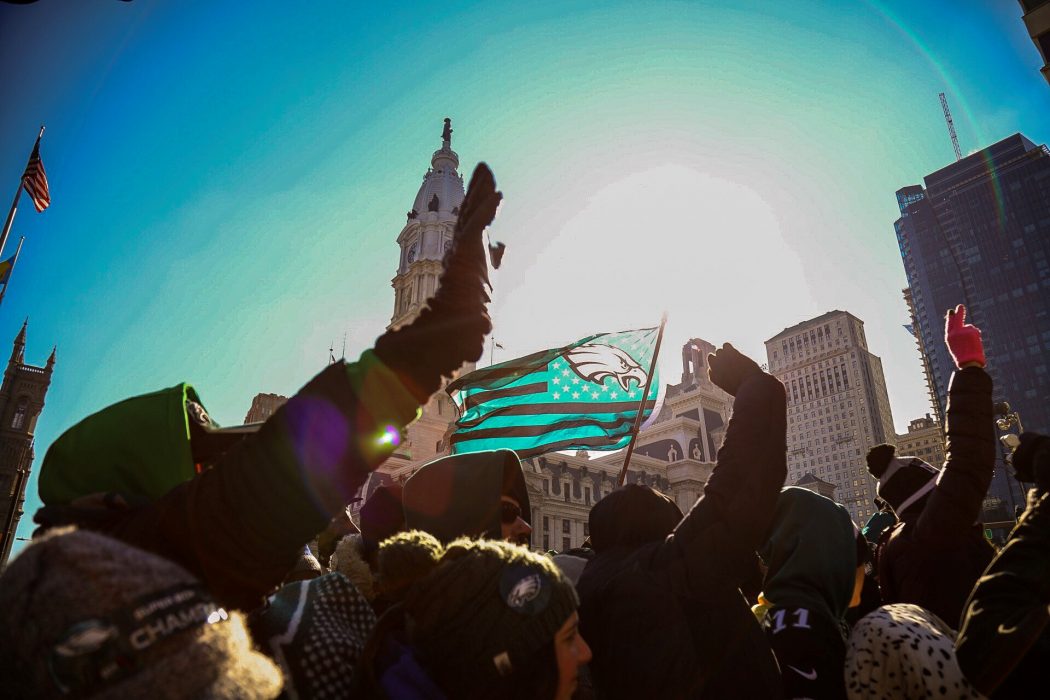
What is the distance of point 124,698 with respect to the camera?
2.64 feet

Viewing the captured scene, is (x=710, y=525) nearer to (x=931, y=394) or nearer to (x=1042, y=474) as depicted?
(x=1042, y=474)

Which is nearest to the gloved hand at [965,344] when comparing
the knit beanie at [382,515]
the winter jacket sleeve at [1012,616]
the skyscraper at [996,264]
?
the winter jacket sleeve at [1012,616]

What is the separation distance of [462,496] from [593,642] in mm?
962

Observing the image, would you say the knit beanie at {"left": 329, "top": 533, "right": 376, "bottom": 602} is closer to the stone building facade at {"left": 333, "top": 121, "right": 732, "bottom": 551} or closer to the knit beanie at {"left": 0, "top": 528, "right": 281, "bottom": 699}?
the knit beanie at {"left": 0, "top": 528, "right": 281, "bottom": 699}

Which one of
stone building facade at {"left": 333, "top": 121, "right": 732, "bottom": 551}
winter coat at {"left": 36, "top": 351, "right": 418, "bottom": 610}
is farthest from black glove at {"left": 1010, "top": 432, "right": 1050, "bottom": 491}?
stone building facade at {"left": 333, "top": 121, "right": 732, "bottom": 551}

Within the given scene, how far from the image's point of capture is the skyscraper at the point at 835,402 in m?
113

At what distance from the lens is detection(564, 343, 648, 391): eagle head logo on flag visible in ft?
25.6

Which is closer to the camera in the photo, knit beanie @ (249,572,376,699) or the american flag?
knit beanie @ (249,572,376,699)

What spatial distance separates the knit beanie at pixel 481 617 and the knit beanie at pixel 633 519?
30.7 inches

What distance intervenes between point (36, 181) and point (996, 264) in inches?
4296

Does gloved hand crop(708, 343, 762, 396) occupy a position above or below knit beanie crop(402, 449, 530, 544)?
above

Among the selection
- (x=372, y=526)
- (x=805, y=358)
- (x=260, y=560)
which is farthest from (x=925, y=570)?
(x=805, y=358)

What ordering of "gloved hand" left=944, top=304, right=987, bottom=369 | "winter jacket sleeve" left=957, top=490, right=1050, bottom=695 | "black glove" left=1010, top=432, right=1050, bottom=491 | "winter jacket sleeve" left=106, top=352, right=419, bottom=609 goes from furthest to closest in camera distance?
"gloved hand" left=944, top=304, right=987, bottom=369, "black glove" left=1010, top=432, right=1050, bottom=491, "winter jacket sleeve" left=957, top=490, right=1050, bottom=695, "winter jacket sleeve" left=106, top=352, right=419, bottom=609

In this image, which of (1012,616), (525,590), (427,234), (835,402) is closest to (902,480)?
(1012,616)
